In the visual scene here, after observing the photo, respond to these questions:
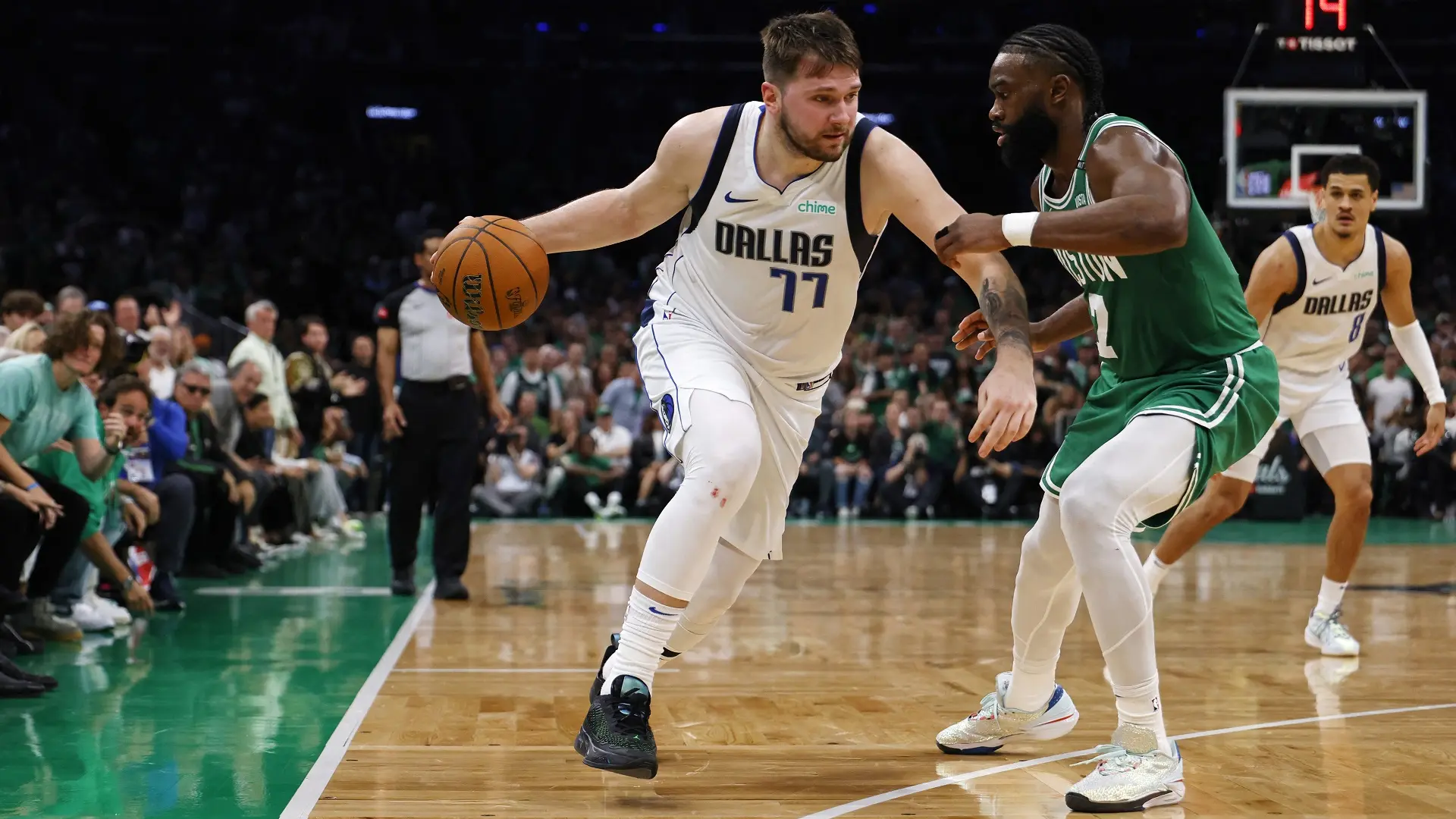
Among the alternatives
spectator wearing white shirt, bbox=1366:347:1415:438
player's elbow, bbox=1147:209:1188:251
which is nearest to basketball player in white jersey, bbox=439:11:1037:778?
player's elbow, bbox=1147:209:1188:251

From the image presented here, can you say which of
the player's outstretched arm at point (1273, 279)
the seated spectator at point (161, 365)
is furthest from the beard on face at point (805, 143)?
the seated spectator at point (161, 365)

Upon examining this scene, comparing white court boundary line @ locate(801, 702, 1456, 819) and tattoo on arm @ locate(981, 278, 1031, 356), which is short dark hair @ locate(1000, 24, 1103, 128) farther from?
white court boundary line @ locate(801, 702, 1456, 819)

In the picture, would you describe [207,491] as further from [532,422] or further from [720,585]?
[532,422]

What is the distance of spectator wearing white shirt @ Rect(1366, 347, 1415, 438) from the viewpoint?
1587cm

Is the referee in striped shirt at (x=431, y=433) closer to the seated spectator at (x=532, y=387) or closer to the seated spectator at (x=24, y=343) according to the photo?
the seated spectator at (x=24, y=343)

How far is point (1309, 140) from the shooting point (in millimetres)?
13625

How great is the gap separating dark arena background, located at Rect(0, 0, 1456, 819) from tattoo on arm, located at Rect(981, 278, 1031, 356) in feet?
3.90

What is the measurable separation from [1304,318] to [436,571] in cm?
486

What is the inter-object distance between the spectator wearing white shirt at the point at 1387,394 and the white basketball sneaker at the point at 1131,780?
529 inches

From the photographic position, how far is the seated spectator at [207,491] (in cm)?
926

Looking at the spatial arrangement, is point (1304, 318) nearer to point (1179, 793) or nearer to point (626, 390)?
point (1179, 793)

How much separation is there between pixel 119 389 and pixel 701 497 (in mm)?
4617

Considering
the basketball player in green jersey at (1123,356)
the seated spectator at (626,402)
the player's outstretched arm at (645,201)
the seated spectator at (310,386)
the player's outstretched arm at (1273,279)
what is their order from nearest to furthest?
the basketball player in green jersey at (1123,356), the player's outstretched arm at (645,201), the player's outstretched arm at (1273,279), the seated spectator at (310,386), the seated spectator at (626,402)

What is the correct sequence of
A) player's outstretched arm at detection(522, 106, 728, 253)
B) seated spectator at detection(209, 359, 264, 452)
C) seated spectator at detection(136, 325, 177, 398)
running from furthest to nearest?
seated spectator at detection(209, 359, 264, 452)
seated spectator at detection(136, 325, 177, 398)
player's outstretched arm at detection(522, 106, 728, 253)
